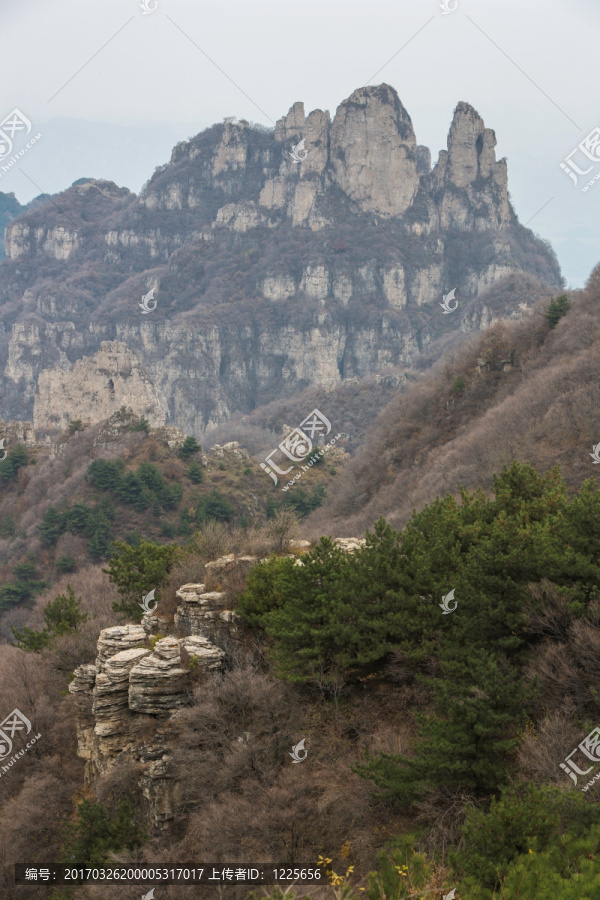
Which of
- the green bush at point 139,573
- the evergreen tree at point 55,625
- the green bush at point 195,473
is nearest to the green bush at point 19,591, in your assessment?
the green bush at point 195,473

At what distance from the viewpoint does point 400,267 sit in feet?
592

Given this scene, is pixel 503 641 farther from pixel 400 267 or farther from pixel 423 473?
pixel 400 267

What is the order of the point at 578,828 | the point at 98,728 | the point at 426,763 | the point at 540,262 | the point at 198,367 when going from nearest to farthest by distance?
1. the point at 578,828
2. the point at 426,763
3. the point at 98,728
4. the point at 198,367
5. the point at 540,262

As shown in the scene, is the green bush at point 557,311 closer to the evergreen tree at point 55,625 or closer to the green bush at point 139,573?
the green bush at point 139,573

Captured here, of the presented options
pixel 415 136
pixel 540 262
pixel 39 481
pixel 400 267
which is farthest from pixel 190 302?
pixel 39 481

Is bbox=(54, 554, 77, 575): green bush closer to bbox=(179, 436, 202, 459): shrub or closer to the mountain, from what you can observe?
bbox=(179, 436, 202, 459): shrub

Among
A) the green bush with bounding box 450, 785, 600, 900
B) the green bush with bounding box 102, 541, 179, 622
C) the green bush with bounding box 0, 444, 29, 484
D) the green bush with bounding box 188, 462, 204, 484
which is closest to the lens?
the green bush with bounding box 450, 785, 600, 900

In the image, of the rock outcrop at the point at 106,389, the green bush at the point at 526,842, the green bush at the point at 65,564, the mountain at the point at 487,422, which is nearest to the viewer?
the green bush at the point at 526,842

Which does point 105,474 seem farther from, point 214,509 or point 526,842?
point 526,842

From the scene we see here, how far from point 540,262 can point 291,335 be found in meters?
71.3

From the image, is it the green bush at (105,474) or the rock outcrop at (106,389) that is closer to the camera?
the green bush at (105,474)

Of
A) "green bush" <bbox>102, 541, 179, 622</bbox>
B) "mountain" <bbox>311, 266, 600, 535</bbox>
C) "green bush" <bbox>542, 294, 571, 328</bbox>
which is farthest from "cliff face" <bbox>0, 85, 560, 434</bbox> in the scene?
"green bush" <bbox>102, 541, 179, 622</bbox>

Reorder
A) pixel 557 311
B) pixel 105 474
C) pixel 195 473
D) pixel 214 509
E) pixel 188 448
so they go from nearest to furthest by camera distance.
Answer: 1. pixel 557 311
2. pixel 214 509
3. pixel 105 474
4. pixel 195 473
5. pixel 188 448

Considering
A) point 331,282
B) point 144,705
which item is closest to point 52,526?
point 144,705
